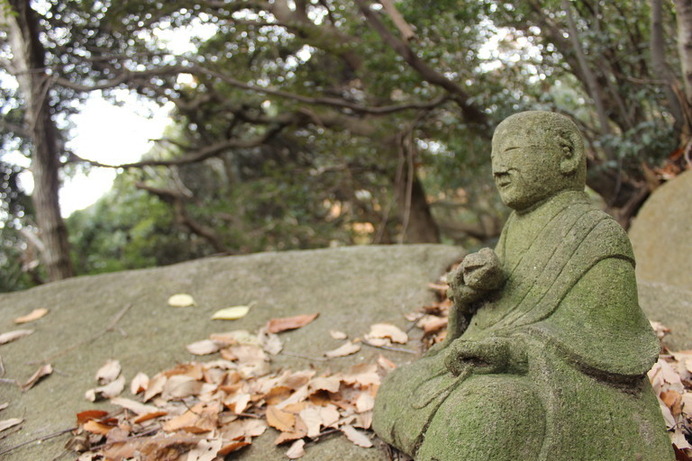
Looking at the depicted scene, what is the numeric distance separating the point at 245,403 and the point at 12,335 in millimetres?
1927

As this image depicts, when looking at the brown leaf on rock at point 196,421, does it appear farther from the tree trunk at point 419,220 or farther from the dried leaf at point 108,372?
the tree trunk at point 419,220

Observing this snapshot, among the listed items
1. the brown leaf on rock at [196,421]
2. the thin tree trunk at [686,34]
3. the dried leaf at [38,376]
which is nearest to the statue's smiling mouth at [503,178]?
the brown leaf on rock at [196,421]

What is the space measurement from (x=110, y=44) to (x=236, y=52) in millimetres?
1227

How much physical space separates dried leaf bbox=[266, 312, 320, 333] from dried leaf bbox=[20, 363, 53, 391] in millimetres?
1265

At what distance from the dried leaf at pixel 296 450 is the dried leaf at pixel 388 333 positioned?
1054 mm

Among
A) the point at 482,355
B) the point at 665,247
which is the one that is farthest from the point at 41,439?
the point at 665,247

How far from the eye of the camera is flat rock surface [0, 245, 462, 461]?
291 cm

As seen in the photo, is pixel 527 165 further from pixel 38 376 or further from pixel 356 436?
pixel 38 376

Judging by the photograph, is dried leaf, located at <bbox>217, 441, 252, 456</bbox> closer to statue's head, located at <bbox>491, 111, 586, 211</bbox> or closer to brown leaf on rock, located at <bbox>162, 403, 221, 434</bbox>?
brown leaf on rock, located at <bbox>162, 403, 221, 434</bbox>

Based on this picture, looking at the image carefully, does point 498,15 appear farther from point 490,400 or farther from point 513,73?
point 490,400

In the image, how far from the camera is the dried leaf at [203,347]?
3.33 m

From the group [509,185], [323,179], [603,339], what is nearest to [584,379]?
[603,339]

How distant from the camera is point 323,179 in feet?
23.8

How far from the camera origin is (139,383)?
2.98 meters
